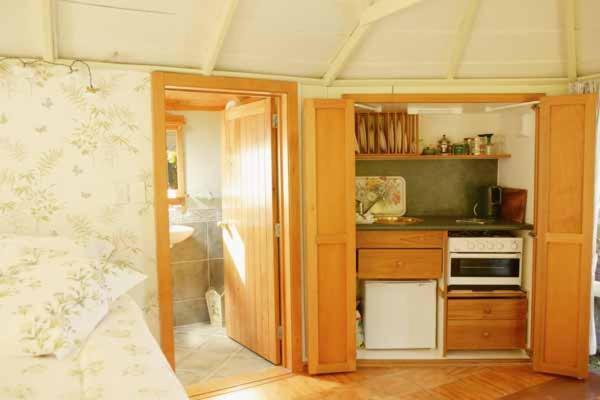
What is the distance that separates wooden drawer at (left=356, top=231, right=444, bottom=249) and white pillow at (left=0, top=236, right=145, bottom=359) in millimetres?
1998

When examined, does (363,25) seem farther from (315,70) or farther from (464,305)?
(464,305)

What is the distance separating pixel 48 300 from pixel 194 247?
2.84 meters

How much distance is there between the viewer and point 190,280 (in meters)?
4.71

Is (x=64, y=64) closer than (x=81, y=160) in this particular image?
Yes

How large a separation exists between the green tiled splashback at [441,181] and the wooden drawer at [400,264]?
2.30 feet

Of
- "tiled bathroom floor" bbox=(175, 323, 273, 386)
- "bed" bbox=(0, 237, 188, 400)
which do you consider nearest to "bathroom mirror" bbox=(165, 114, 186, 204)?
"tiled bathroom floor" bbox=(175, 323, 273, 386)

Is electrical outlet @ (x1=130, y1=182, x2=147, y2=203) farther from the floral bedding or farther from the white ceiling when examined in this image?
the floral bedding

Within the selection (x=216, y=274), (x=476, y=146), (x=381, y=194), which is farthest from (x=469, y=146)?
(x=216, y=274)

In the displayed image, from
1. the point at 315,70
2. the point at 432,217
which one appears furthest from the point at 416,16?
the point at 432,217

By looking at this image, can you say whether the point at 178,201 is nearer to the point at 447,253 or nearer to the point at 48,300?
the point at 447,253

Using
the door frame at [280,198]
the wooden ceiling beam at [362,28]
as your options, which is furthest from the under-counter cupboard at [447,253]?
the wooden ceiling beam at [362,28]

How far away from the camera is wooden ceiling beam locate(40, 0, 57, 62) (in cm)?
245

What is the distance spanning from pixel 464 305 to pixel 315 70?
6.56ft

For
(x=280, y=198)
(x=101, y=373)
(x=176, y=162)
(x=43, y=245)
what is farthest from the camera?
(x=176, y=162)
